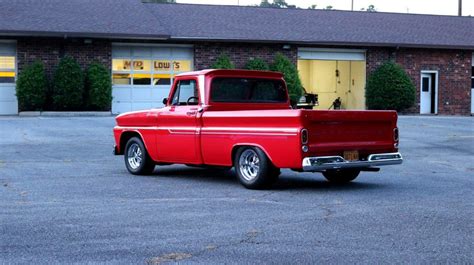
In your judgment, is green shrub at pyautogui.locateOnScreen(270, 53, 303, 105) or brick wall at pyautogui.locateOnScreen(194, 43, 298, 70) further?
green shrub at pyautogui.locateOnScreen(270, 53, 303, 105)

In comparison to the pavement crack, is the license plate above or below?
above

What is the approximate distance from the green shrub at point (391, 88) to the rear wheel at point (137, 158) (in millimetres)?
23124

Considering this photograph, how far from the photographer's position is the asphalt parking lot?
669 centimetres

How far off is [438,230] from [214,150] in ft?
15.3

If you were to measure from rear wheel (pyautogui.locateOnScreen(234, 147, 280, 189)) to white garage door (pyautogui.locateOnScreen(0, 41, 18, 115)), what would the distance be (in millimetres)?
21497

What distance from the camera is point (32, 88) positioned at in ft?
97.7

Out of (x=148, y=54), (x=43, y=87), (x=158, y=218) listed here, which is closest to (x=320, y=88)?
(x=148, y=54)

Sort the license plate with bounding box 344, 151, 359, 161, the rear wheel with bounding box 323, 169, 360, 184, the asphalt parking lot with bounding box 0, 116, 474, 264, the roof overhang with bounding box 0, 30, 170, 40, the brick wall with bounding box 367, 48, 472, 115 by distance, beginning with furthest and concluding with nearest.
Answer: the brick wall with bounding box 367, 48, 472, 115
the roof overhang with bounding box 0, 30, 170, 40
the rear wheel with bounding box 323, 169, 360, 184
the license plate with bounding box 344, 151, 359, 161
the asphalt parking lot with bounding box 0, 116, 474, 264

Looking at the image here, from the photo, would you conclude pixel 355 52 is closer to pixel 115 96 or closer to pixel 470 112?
pixel 470 112

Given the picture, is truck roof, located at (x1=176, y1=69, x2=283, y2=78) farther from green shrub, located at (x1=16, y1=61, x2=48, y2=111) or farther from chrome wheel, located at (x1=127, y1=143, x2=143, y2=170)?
green shrub, located at (x1=16, y1=61, x2=48, y2=111)

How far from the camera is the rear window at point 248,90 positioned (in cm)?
1231

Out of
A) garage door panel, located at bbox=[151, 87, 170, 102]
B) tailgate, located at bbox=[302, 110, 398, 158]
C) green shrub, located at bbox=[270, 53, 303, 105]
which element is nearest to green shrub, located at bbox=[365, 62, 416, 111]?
green shrub, located at bbox=[270, 53, 303, 105]

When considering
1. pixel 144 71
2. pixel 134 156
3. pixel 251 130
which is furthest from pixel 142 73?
pixel 251 130

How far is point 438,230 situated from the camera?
774 cm
